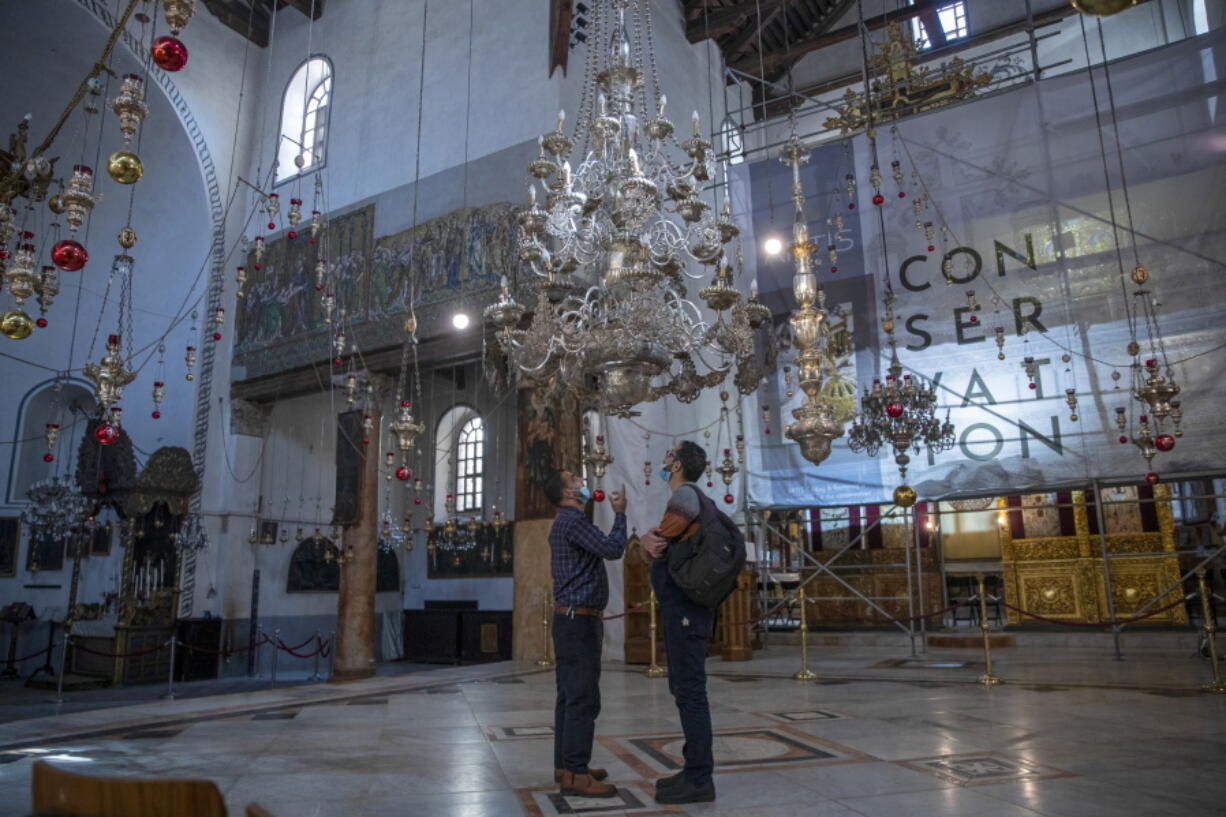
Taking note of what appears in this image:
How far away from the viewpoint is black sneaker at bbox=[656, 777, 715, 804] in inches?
132

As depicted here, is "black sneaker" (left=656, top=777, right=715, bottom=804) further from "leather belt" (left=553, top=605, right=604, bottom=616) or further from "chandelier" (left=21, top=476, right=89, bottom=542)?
"chandelier" (left=21, top=476, right=89, bottom=542)

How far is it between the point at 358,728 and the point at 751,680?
13.5 ft

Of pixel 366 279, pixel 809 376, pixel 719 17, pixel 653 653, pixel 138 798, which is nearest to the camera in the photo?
pixel 138 798

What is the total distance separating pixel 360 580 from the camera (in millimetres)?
13336

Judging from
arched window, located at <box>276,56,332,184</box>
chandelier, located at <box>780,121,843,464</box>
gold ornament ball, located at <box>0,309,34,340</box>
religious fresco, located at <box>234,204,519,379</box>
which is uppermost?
arched window, located at <box>276,56,332,184</box>

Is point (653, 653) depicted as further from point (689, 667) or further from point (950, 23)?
point (950, 23)

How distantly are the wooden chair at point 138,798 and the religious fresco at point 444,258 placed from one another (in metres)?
11.3

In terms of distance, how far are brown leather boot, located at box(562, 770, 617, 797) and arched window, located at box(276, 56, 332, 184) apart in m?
15.4

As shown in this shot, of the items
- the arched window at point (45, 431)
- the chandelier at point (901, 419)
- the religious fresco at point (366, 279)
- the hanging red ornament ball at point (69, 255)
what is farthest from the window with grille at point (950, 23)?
the arched window at point (45, 431)

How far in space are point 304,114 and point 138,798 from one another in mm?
17648

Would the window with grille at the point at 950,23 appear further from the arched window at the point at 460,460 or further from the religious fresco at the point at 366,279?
the arched window at the point at 460,460

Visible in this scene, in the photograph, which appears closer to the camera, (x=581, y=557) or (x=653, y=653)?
(x=581, y=557)

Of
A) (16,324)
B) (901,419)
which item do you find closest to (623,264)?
(16,324)

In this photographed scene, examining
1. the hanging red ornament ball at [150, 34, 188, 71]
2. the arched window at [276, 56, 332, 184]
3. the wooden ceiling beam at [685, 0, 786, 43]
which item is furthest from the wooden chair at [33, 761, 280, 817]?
the wooden ceiling beam at [685, 0, 786, 43]
